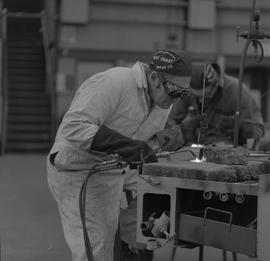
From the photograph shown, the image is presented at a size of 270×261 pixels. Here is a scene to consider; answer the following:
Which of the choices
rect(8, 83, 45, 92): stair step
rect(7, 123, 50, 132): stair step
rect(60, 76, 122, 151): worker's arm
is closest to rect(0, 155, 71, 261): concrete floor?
rect(60, 76, 122, 151): worker's arm

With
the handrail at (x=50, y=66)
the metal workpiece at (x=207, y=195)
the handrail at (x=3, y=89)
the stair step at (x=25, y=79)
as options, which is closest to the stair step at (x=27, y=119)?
the handrail at (x=50, y=66)

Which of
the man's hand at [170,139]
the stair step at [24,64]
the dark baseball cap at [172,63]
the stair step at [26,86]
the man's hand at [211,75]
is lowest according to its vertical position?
the stair step at [26,86]

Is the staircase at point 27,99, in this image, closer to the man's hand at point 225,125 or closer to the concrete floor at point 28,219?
the concrete floor at point 28,219

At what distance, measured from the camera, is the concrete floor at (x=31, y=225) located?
18.6ft

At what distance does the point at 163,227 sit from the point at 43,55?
12.4 metres

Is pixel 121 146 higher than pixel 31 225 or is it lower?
higher

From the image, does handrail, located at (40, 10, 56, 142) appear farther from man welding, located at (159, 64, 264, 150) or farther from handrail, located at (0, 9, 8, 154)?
man welding, located at (159, 64, 264, 150)

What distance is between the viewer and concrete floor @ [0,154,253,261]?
224 inches

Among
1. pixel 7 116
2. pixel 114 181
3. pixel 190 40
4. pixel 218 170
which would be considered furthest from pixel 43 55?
pixel 218 170

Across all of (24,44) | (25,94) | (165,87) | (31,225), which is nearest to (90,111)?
(165,87)

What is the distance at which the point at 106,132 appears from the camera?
3.28 m

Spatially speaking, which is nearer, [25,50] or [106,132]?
[106,132]

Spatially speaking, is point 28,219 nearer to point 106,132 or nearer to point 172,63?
point 106,132

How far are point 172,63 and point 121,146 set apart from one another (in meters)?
0.53
